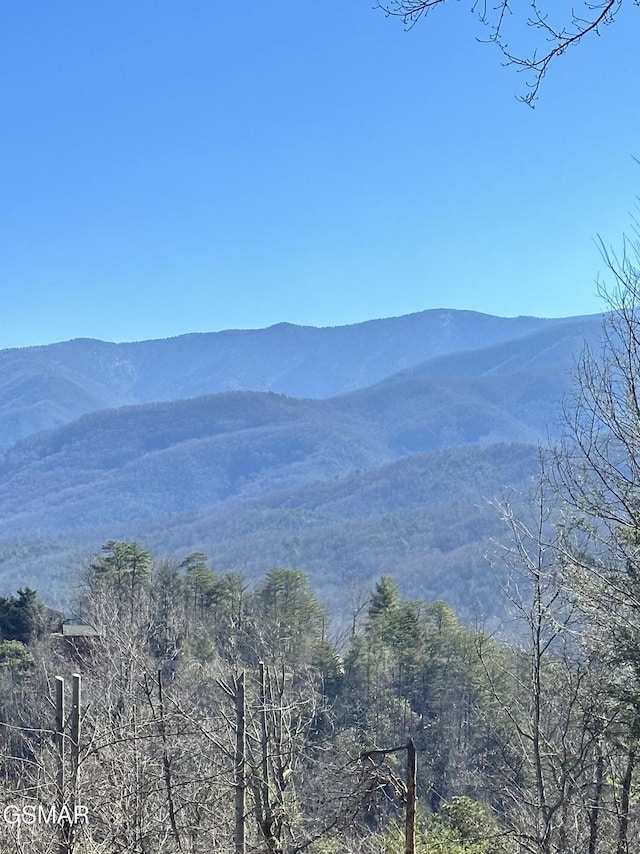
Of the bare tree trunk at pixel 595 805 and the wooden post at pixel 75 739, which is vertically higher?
the wooden post at pixel 75 739

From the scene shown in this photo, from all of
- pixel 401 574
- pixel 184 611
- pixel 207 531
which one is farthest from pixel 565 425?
pixel 207 531

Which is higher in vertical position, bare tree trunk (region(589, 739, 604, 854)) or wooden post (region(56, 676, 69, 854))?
wooden post (region(56, 676, 69, 854))

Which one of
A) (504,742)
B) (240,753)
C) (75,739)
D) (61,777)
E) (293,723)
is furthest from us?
(293,723)

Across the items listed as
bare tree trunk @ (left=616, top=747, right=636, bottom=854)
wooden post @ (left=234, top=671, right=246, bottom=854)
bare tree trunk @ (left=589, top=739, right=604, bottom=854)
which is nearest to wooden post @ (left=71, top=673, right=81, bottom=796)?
wooden post @ (left=234, top=671, right=246, bottom=854)

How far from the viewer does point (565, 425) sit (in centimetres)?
841

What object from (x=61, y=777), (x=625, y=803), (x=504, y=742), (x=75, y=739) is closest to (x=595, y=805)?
(x=625, y=803)

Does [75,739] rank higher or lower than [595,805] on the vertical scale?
higher

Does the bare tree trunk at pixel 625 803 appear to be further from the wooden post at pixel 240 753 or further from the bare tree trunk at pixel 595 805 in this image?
the wooden post at pixel 240 753

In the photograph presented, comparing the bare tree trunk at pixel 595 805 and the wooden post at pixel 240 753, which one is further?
the bare tree trunk at pixel 595 805

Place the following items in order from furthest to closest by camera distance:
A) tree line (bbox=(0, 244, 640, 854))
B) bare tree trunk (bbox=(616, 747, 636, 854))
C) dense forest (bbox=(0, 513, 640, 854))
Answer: bare tree trunk (bbox=(616, 747, 636, 854)) < dense forest (bbox=(0, 513, 640, 854)) < tree line (bbox=(0, 244, 640, 854))

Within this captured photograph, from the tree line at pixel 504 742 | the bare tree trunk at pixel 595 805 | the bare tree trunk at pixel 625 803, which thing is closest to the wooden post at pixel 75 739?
the tree line at pixel 504 742

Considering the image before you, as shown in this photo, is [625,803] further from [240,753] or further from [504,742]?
[240,753]

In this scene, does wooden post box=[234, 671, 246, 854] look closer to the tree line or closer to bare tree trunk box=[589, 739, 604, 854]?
the tree line

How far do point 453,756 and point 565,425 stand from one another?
961 inches
